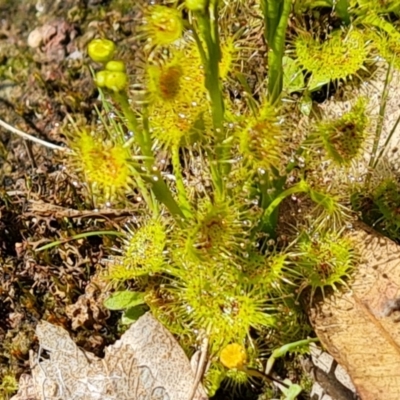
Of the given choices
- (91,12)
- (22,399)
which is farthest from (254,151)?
(91,12)

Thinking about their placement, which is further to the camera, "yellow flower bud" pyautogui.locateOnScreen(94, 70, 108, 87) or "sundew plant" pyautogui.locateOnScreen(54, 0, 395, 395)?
"sundew plant" pyautogui.locateOnScreen(54, 0, 395, 395)

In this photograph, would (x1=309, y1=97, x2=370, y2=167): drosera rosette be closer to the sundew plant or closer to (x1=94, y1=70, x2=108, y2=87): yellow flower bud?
the sundew plant

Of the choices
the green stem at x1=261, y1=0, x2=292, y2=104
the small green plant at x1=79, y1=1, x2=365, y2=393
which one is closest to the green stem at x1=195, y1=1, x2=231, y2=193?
the small green plant at x1=79, y1=1, x2=365, y2=393

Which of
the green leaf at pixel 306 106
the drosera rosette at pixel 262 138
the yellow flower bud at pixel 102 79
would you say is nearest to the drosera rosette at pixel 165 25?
the yellow flower bud at pixel 102 79

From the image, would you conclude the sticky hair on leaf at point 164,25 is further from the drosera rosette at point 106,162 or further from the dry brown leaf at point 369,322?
the dry brown leaf at point 369,322

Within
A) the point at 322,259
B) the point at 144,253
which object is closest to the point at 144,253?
the point at 144,253

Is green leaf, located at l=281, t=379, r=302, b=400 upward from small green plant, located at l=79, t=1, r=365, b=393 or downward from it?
downward
